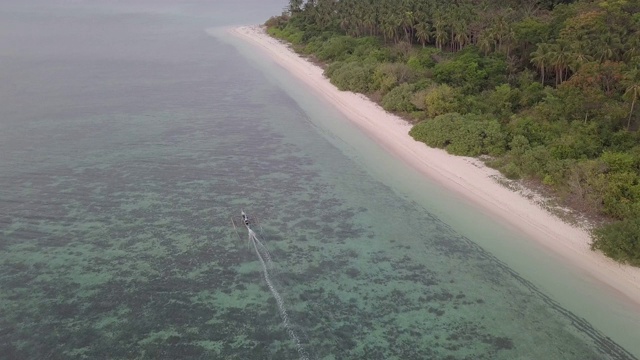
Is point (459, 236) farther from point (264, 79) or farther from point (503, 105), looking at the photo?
point (264, 79)

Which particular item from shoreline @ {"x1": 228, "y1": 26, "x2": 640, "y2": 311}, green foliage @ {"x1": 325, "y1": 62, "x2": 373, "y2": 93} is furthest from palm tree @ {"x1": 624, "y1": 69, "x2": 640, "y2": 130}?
green foliage @ {"x1": 325, "y1": 62, "x2": 373, "y2": 93}

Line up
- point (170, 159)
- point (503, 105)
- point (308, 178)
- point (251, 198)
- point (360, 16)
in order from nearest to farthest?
point (251, 198) < point (308, 178) < point (170, 159) < point (503, 105) < point (360, 16)

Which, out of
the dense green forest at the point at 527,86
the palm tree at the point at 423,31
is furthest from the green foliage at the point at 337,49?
the palm tree at the point at 423,31

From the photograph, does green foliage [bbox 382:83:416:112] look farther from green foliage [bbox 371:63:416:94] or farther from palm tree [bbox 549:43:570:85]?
palm tree [bbox 549:43:570:85]

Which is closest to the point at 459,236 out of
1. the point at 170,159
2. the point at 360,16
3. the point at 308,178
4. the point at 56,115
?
the point at 308,178

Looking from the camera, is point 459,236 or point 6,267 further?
point 459,236

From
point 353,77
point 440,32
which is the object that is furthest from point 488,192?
point 440,32

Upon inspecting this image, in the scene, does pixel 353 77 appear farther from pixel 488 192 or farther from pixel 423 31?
pixel 488 192
